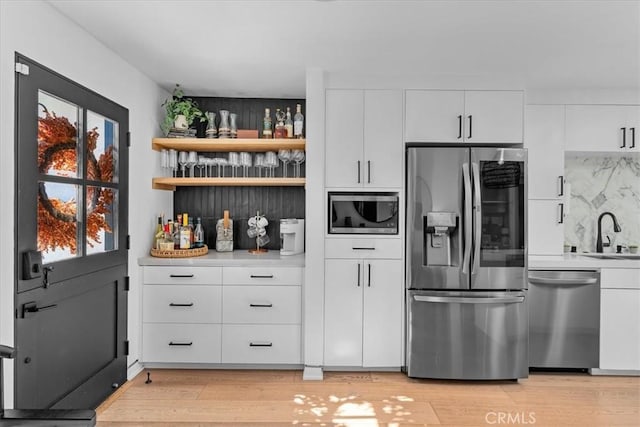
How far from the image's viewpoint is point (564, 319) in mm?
3547

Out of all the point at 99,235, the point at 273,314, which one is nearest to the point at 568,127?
the point at 273,314

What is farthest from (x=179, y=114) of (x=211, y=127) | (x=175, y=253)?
(x=175, y=253)

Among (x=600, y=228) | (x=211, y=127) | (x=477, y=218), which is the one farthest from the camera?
(x=600, y=228)

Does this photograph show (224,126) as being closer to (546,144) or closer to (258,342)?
(258,342)

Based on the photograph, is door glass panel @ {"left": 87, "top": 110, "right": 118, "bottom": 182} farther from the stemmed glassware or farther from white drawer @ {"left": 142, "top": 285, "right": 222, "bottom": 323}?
the stemmed glassware

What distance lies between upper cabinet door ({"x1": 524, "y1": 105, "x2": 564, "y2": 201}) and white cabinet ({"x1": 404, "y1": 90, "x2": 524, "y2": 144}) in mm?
391

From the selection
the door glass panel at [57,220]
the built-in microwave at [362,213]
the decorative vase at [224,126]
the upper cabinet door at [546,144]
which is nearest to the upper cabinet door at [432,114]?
the built-in microwave at [362,213]

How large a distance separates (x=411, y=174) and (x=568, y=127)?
1516 mm

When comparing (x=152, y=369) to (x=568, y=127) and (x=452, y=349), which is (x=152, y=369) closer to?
(x=452, y=349)

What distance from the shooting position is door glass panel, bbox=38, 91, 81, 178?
236cm

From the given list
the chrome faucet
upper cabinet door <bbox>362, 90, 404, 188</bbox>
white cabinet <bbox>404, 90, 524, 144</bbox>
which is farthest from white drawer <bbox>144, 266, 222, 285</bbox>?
the chrome faucet

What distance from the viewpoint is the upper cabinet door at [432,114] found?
3553 mm

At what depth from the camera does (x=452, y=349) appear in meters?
3.41

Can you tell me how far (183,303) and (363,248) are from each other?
1.45 metres
